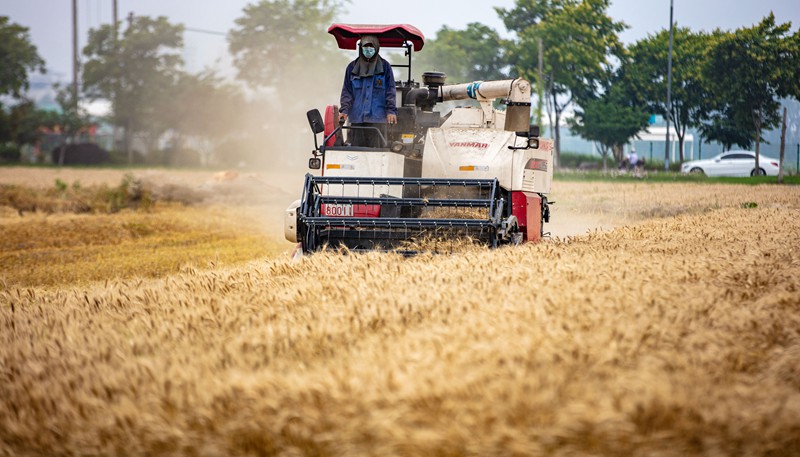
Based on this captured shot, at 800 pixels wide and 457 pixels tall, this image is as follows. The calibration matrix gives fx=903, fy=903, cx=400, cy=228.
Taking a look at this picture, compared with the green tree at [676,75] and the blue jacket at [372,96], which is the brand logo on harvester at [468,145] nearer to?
the blue jacket at [372,96]

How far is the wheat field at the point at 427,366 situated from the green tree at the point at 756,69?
43857 mm

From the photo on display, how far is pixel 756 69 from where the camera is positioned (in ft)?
155

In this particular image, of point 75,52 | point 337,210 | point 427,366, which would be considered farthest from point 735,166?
Result: point 427,366

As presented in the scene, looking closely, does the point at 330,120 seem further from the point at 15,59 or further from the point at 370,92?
the point at 15,59

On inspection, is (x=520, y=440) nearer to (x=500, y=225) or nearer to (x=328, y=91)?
(x=500, y=225)

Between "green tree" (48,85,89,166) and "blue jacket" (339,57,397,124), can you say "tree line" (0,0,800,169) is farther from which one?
"blue jacket" (339,57,397,124)

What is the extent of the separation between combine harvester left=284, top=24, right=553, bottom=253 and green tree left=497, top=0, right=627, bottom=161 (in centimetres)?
4480

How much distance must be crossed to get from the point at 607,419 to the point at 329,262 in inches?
168

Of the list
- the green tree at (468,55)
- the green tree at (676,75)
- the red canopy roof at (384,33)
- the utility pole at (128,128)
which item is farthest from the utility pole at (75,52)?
the red canopy roof at (384,33)

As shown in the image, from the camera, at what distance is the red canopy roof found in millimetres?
9945

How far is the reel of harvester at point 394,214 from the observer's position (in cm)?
857

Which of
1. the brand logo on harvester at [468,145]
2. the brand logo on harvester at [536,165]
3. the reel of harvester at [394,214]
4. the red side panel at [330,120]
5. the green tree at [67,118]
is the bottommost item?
the reel of harvester at [394,214]

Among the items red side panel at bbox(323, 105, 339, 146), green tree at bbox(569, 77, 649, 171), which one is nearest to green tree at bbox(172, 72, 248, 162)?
green tree at bbox(569, 77, 649, 171)

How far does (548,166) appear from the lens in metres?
10.6
